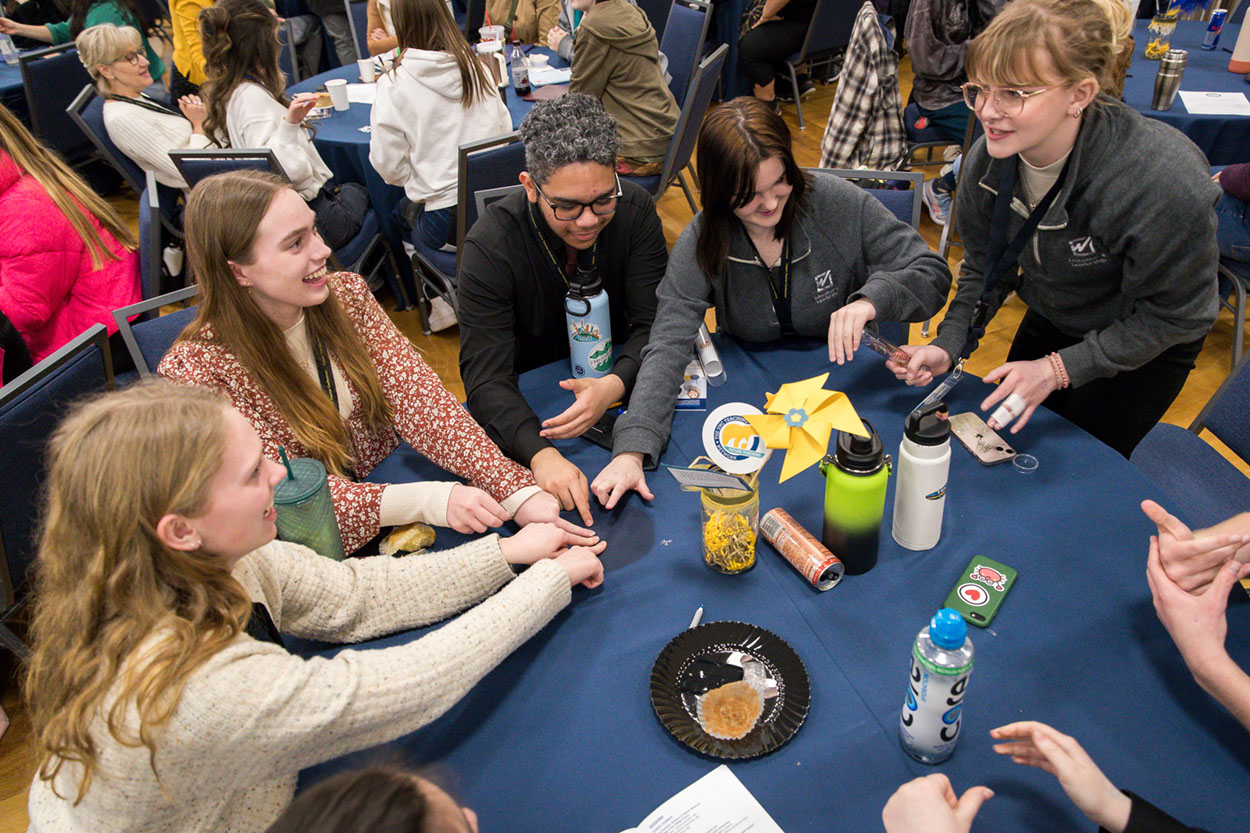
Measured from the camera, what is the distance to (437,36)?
3.06 m

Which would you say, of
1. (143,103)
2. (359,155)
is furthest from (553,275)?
(143,103)

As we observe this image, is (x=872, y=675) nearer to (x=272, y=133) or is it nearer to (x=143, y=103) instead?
(x=272, y=133)

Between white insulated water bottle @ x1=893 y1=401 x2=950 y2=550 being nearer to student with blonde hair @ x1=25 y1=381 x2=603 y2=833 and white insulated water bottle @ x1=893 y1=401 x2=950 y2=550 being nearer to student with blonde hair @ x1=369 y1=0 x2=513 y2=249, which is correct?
student with blonde hair @ x1=25 y1=381 x2=603 y2=833

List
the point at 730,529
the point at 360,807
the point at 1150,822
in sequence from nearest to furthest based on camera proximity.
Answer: the point at 360,807 < the point at 1150,822 < the point at 730,529

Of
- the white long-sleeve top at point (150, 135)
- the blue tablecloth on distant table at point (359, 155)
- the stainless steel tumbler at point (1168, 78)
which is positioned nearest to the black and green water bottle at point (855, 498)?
the stainless steel tumbler at point (1168, 78)

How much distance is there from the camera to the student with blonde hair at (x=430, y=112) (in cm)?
305

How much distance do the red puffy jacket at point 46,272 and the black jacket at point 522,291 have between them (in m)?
1.24

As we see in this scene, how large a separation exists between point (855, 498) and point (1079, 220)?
2.89ft

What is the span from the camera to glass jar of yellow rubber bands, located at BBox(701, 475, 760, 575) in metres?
1.34

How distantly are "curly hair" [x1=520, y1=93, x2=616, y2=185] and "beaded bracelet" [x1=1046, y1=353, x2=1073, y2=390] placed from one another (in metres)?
1.05

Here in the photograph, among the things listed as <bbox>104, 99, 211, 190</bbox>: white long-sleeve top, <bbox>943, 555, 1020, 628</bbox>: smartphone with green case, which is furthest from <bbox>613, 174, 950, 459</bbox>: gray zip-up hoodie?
<bbox>104, 99, 211, 190</bbox>: white long-sleeve top

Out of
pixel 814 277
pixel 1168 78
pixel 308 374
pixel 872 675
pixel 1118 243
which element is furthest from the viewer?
pixel 1168 78

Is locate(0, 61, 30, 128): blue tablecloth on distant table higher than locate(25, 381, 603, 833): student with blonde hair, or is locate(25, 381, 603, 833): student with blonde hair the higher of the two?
locate(25, 381, 603, 833): student with blonde hair

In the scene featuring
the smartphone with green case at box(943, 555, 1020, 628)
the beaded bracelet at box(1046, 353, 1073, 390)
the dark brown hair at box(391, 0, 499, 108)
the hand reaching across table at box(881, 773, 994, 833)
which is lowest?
the smartphone with green case at box(943, 555, 1020, 628)
